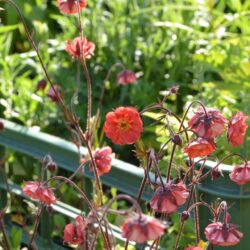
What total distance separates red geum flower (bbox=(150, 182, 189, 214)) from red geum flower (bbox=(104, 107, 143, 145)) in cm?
16

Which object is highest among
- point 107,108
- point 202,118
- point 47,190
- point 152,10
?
point 202,118

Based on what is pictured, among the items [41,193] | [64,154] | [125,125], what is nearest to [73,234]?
[41,193]

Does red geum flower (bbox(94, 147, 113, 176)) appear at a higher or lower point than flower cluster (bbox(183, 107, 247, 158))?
lower

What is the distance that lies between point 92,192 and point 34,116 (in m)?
1.06

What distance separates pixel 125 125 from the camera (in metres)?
1.90

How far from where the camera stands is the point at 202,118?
73.3 inches

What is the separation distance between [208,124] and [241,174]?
0.19m

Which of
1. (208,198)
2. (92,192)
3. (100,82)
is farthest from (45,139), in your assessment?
(100,82)

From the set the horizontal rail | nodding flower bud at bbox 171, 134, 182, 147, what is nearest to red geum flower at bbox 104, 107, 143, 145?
nodding flower bud at bbox 171, 134, 182, 147

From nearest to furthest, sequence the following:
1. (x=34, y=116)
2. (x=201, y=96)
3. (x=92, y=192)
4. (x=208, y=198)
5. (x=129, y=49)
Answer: (x=208, y=198), (x=92, y=192), (x=201, y=96), (x=34, y=116), (x=129, y=49)

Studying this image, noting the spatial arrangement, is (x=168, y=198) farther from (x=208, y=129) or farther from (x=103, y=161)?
(x=103, y=161)

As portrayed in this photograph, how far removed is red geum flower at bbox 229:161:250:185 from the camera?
1963 millimetres

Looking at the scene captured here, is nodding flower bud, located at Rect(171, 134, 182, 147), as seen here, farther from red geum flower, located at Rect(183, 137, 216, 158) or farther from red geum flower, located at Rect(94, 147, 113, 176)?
red geum flower, located at Rect(94, 147, 113, 176)

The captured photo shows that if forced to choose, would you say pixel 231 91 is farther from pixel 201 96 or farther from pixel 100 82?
pixel 100 82
